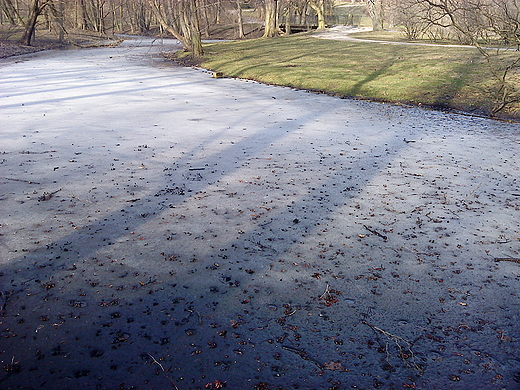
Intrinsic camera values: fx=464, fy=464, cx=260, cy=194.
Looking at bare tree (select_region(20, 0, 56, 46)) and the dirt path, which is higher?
bare tree (select_region(20, 0, 56, 46))

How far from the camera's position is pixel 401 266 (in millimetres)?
4816

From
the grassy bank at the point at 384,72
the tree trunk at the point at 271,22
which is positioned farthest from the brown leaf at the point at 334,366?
the tree trunk at the point at 271,22

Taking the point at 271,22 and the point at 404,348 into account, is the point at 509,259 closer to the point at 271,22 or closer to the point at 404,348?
the point at 404,348

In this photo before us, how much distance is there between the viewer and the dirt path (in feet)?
11.2

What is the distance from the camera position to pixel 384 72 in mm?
18969

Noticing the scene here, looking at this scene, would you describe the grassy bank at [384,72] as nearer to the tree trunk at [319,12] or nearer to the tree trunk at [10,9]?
the tree trunk at [10,9]

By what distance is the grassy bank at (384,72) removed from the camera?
576 inches

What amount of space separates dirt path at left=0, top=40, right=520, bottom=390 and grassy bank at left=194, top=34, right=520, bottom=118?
4.62 metres

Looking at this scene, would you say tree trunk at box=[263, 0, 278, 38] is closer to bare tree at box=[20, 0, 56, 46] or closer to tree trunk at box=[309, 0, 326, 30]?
tree trunk at box=[309, 0, 326, 30]

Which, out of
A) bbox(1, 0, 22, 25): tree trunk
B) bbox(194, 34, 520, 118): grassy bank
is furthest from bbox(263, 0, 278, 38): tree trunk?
bbox(1, 0, 22, 25): tree trunk

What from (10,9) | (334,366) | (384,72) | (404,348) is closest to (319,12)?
(10,9)

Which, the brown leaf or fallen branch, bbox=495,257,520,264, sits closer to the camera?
the brown leaf

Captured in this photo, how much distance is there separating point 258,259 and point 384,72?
16.0m

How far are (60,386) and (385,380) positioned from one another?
2.24 m
